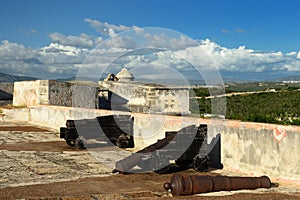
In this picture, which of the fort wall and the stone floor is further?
the fort wall

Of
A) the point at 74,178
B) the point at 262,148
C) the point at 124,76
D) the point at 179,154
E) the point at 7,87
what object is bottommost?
the point at 74,178

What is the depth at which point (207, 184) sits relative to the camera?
19.9 ft

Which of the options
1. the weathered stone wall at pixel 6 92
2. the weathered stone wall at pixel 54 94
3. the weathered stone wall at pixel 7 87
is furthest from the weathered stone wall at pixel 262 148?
the weathered stone wall at pixel 7 87

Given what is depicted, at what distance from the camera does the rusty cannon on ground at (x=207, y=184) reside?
19.5ft

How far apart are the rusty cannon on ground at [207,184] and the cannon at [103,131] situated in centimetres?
557

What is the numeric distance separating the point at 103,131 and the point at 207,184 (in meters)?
6.71

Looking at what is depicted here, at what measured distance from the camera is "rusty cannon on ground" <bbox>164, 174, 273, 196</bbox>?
5.93m

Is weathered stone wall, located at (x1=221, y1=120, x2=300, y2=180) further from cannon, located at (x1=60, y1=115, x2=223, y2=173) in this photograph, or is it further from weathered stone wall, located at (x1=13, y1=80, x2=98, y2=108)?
weathered stone wall, located at (x1=13, y1=80, x2=98, y2=108)

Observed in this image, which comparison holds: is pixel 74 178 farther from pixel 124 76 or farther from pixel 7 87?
pixel 7 87

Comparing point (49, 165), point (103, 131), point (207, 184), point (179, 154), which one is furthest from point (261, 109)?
point (207, 184)

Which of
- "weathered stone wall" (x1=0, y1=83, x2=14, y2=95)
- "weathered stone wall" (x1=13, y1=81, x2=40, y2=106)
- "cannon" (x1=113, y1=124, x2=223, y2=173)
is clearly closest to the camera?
"cannon" (x1=113, y1=124, x2=223, y2=173)

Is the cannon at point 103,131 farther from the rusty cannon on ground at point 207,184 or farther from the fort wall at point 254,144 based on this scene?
the rusty cannon on ground at point 207,184

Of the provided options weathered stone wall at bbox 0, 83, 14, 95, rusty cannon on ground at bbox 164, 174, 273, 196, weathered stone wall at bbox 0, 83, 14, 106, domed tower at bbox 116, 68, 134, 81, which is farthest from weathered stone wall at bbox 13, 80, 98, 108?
rusty cannon on ground at bbox 164, 174, 273, 196

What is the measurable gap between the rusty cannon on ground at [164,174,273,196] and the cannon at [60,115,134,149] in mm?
5568
